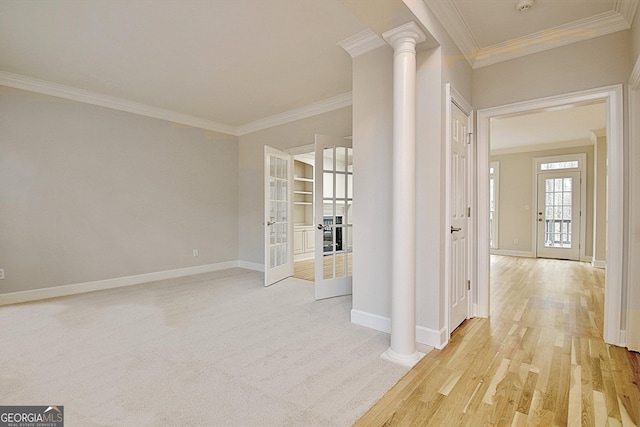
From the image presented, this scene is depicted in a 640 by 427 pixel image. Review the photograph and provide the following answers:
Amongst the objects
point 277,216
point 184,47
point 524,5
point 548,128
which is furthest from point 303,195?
point 524,5

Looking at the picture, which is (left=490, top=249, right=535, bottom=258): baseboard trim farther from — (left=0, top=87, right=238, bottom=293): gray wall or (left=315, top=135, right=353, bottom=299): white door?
(left=0, top=87, right=238, bottom=293): gray wall

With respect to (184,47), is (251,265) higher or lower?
lower

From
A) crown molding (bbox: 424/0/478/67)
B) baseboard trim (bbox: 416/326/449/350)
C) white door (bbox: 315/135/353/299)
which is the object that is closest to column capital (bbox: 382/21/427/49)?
crown molding (bbox: 424/0/478/67)

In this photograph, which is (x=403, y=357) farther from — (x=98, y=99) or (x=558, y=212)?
(x=558, y=212)

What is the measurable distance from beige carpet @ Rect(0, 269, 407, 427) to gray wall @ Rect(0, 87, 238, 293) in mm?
705

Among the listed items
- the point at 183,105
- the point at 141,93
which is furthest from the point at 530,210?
the point at 141,93

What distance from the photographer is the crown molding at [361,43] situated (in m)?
2.67

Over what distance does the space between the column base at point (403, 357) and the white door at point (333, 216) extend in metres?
1.51

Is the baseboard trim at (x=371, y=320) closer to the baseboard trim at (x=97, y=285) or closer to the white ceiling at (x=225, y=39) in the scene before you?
the white ceiling at (x=225, y=39)

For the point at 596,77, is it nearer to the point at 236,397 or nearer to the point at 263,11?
the point at 263,11

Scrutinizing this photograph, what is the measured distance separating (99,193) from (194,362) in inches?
128

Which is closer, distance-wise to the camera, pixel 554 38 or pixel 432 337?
pixel 432 337

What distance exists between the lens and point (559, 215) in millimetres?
6809

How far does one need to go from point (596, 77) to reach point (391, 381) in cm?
289
